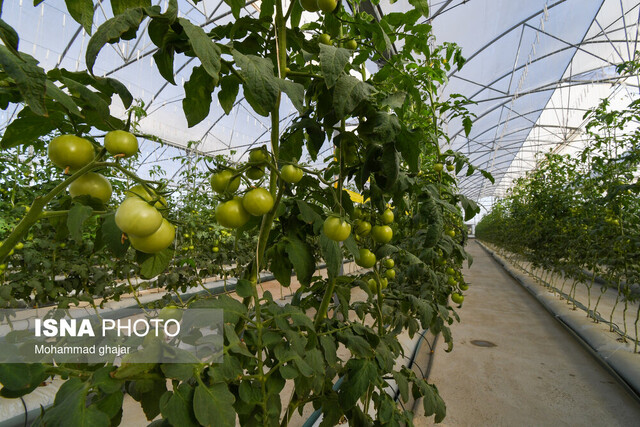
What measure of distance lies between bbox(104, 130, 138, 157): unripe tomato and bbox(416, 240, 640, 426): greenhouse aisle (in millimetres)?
2424

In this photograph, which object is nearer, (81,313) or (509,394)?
(509,394)

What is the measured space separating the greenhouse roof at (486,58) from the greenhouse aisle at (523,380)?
2.78 meters

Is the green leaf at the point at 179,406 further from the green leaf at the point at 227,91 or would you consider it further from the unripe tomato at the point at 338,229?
the green leaf at the point at 227,91

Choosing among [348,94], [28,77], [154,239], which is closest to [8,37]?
[28,77]

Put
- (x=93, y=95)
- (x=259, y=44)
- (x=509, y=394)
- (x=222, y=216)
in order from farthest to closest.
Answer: (x=509, y=394) → (x=259, y=44) → (x=222, y=216) → (x=93, y=95)

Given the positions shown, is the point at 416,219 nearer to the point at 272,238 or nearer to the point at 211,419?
the point at 272,238

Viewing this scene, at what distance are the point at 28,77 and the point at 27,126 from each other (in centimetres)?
18

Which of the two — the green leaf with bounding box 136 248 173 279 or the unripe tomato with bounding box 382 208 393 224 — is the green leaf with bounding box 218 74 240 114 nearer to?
the green leaf with bounding box 136 248 173 279

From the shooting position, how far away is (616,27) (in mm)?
6695

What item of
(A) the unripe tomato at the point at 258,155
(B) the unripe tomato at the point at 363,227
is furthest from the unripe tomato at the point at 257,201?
(B) the unripe tomato at the point at 363,227

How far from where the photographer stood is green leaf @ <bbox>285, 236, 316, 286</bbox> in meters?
0.72

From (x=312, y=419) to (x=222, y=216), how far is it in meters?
0.90

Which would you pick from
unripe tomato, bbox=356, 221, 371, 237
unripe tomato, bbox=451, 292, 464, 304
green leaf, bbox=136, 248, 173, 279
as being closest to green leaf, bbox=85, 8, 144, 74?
green leaf, bbox=136, 248, 173, 279

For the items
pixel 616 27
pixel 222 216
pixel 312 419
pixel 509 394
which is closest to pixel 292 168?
pixel 222 216
